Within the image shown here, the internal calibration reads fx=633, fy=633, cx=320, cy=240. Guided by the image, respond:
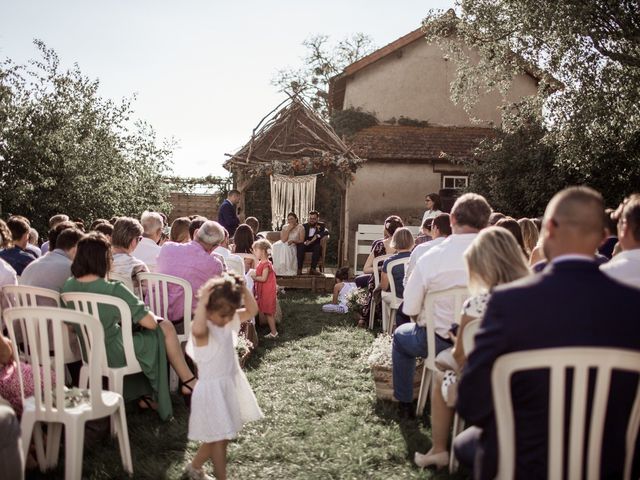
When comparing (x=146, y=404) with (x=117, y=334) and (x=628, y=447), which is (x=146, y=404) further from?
(x=628, y=447)

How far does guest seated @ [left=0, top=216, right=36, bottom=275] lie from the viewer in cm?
598

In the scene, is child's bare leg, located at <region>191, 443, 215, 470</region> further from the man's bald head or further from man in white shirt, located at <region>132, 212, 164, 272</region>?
man in white shirt, located at <region>132, 212, 164, 272</region>

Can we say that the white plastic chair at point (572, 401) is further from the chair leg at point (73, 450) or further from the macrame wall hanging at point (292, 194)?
the macrame wall hanging at point (292, 194)

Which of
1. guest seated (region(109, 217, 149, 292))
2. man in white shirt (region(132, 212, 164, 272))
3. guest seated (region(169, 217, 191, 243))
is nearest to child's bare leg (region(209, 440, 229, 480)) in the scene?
guest seated (region(109, 217, 149, 292))

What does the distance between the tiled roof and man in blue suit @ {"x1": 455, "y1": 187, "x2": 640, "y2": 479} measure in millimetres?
17102

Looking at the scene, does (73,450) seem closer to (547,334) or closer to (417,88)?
(547,334)

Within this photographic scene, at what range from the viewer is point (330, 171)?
50.1 feet

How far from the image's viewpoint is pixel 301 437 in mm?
4797

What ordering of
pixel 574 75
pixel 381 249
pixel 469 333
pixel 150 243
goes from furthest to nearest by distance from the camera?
pixel 574 75
pixel 381 249
pixel 150 243
pixel 469 333

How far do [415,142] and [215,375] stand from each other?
56.9 ft

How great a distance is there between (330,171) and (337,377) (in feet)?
30.5

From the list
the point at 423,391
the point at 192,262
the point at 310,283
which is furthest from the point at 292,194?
the point at 423,391

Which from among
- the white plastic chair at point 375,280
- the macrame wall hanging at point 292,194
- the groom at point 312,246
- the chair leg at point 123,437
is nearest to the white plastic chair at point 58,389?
the chair leg at point 123,437

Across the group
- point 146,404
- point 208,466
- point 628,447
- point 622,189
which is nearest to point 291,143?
point 622,189
